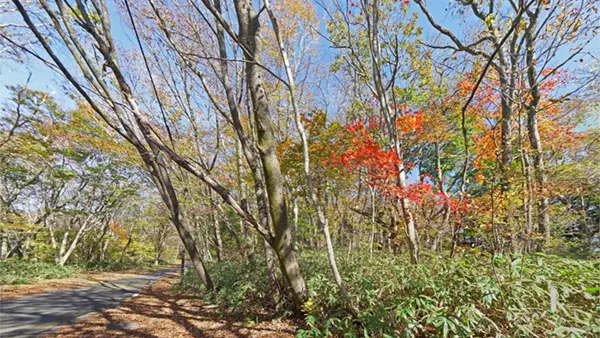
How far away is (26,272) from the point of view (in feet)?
31.7

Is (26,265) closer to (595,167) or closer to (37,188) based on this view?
(37,188)

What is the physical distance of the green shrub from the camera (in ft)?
28.1

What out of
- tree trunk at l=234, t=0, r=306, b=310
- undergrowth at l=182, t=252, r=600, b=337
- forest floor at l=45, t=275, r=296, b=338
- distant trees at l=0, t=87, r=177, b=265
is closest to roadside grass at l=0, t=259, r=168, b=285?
distant trees at l=0, t=87, r=177, b=265

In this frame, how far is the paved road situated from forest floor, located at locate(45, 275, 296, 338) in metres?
0.48

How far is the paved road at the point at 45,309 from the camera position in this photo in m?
4.16

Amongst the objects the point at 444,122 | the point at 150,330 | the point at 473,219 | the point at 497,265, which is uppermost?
the point at 444,122

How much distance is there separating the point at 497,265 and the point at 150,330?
17.4ft

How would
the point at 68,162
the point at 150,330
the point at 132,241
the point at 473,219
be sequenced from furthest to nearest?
the point at 132,241, the point at 68,162, the point at 473,219, the point at 150,330

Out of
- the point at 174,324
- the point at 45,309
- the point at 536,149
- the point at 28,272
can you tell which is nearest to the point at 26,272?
the point at 28,272

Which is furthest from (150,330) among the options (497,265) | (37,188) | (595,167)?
(37,188)

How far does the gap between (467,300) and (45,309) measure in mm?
8732

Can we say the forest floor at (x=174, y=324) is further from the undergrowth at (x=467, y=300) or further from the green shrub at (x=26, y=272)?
the green shrub at (x=26, y=272)

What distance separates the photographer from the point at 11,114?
834 centimetres

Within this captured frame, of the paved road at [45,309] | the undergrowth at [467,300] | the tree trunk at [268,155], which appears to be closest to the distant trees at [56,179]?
the paved road at [45,309]
